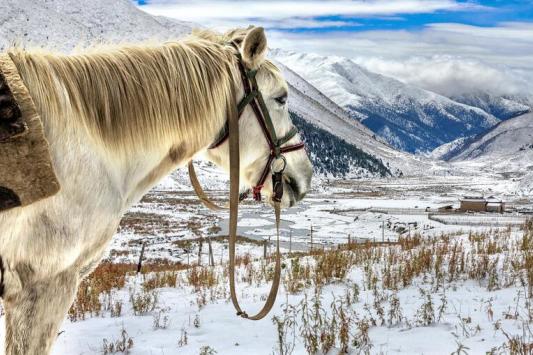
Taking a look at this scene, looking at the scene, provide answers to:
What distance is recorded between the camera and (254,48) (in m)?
2.96

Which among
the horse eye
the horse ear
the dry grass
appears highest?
the horse ear

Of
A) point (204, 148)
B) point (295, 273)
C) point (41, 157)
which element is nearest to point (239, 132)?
point (204, 148)

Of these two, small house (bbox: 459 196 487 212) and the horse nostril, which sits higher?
Result: the horse nostril

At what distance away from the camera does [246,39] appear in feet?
9.48

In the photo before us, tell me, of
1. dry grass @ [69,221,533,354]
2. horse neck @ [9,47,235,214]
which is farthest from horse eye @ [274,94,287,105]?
dry grass @ [69,221,533,354]

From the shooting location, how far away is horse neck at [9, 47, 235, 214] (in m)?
2.33

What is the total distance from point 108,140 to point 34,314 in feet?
2.97

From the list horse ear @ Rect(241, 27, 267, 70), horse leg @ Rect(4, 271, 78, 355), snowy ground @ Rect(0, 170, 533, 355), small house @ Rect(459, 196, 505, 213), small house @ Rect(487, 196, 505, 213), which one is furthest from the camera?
small house @ Rect(459, 196, 505, 213)

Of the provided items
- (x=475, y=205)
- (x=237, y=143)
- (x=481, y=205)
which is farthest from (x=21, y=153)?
(x=481, y=205)

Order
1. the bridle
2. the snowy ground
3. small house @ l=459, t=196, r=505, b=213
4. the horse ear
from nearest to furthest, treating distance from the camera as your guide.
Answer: the horse ear
the bridle
the snowy ground
small house @ l=459, t=196, r=505, b=213

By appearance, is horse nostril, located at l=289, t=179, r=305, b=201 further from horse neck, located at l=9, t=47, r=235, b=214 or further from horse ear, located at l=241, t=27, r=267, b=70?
horse neck, located at l=9, t=47, r=235, b=214

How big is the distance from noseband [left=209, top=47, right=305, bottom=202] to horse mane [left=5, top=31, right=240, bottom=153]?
64 mm

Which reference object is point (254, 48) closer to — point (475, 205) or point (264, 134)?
point (264, 134)

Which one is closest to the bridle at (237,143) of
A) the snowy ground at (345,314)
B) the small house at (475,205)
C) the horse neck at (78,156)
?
the horse neck at (78,156)
